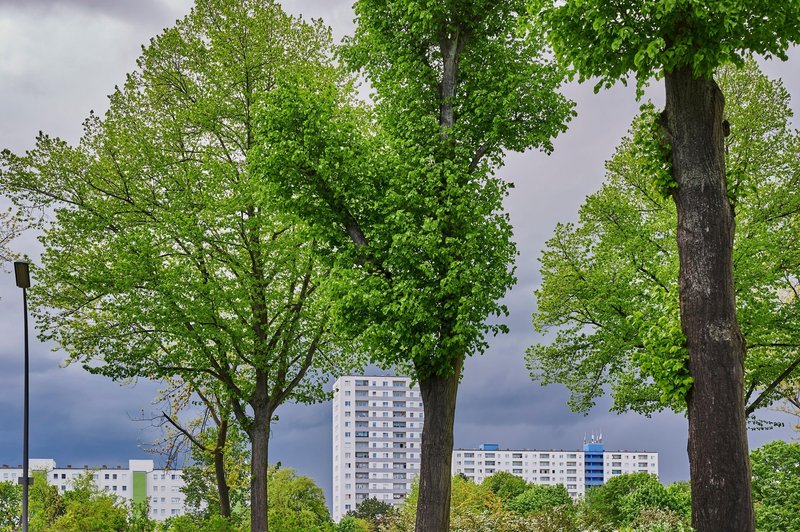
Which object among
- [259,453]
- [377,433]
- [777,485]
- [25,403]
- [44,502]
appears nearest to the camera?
[25,403]

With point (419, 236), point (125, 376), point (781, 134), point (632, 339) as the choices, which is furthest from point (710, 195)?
point (125, 376)

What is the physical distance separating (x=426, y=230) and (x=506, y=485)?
5766 cm

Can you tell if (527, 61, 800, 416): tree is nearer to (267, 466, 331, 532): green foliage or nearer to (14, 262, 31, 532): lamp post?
(14, 262, 31, 532): lamp post

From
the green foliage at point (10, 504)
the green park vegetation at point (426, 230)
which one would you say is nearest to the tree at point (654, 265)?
the green park vegetation at point (426, 230)

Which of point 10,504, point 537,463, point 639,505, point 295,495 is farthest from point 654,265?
point 537,463

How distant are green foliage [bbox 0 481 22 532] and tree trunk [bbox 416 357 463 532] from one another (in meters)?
37.7

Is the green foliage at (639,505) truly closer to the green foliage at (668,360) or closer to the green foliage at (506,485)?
the green foliage at (668,360)

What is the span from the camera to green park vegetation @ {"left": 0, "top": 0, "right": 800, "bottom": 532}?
1000 cm

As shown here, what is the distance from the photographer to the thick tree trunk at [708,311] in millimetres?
9297

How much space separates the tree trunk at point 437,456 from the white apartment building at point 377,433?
433ft

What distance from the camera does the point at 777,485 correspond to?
20.9 meters

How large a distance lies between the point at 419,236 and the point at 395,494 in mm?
142984

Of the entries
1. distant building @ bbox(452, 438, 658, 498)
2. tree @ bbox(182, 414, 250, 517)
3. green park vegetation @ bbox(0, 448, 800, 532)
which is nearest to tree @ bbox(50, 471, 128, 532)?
green park vegetation @ bbox(0, 448, 800, 532)

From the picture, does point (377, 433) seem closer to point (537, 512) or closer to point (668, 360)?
point (537, 512)
